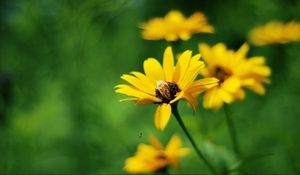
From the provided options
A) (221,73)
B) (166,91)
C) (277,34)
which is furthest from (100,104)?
(166,91)

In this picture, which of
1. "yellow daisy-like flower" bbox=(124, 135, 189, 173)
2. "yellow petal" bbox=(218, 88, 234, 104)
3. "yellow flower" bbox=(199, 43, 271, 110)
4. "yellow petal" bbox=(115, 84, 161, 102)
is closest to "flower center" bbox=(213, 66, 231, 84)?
"yellow flower" bbox=(199, 43, 271, 110)

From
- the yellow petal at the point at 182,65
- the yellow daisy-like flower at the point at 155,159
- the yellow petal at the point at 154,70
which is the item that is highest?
the yellow petal at the point at 154,70

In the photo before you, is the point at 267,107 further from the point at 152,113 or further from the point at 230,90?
the point at 230,90

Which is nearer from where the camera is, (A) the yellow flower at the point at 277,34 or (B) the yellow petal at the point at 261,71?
(B) the yellow petal at the point at 261,71

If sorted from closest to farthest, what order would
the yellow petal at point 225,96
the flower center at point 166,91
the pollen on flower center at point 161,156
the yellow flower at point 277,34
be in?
the flower center at point 166,91 < the yellow petal at point 225,96 < the pollen on flower center at point 161,156 < the yellow flower at point 277,34

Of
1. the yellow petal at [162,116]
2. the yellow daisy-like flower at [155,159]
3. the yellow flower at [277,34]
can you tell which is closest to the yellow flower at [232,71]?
the yellow daisy-like flower at [155,159]

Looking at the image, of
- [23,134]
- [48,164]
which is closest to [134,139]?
[48,164]

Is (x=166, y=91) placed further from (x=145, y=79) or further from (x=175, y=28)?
(x=175, y=28)

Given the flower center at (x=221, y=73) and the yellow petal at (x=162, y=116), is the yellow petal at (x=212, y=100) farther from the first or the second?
the yellow petal at (x=162, y=116)
